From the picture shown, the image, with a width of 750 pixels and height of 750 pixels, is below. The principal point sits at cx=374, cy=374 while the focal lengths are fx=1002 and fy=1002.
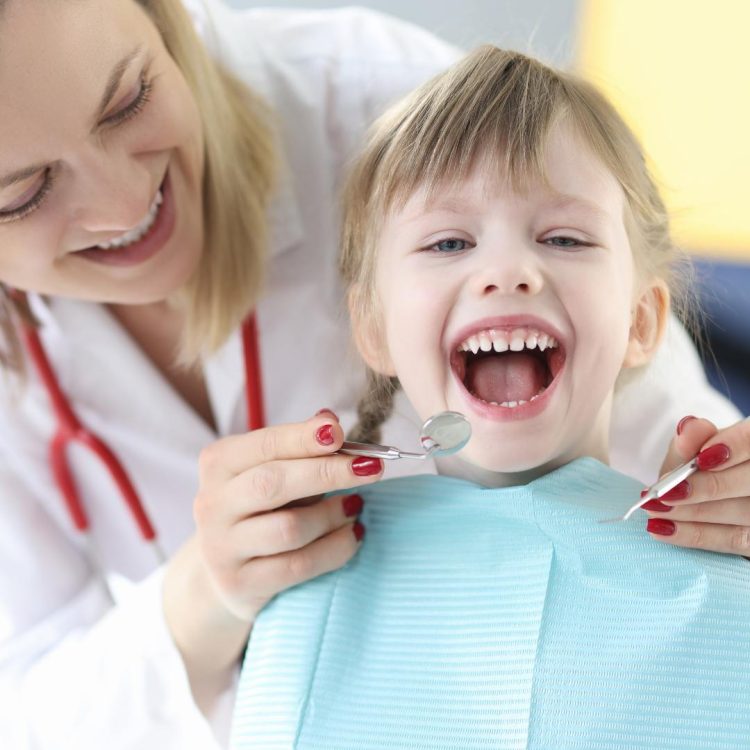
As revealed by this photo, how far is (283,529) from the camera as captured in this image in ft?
2.67

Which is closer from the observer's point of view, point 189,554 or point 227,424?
point 189,554

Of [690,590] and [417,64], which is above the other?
[417,64]

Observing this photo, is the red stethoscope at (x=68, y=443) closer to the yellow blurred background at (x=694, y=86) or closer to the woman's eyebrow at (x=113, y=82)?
the woman's eyebrow at (x=113, y=82)

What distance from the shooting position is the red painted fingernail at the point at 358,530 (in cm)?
86

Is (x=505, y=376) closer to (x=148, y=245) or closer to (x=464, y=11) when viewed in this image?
(x=148, y=245)

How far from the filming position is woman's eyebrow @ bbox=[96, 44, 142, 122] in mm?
814

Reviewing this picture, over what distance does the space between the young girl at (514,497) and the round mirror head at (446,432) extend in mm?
16

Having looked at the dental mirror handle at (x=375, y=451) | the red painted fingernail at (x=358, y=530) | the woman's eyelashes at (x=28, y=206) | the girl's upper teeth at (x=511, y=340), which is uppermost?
the woman's eyelashes at (x=28, y=206)

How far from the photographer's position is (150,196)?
90cm

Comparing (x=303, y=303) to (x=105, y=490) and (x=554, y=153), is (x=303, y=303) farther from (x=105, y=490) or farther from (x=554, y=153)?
(x=554, y=153)

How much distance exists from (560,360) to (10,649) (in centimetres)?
70

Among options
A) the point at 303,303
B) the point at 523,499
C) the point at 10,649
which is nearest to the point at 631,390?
the point at 523,499

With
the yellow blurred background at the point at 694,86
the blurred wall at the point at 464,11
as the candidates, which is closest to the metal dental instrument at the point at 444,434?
the yellow blurred background at the point at 694,86

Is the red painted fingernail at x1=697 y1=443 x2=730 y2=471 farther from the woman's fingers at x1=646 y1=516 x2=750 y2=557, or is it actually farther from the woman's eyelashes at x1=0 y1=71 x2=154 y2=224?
the woman's eyelashes at x1=0 y1=71 x2=154 y2=224
